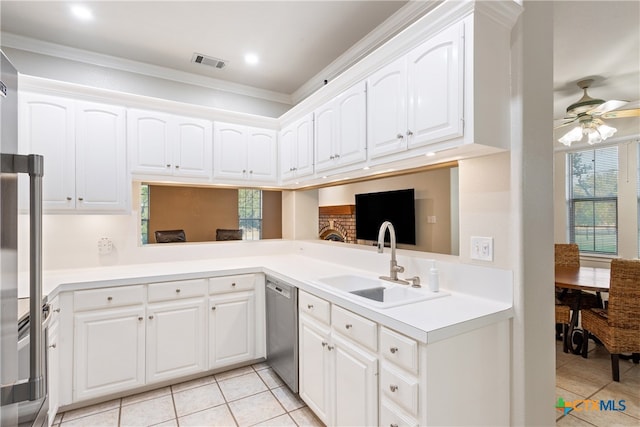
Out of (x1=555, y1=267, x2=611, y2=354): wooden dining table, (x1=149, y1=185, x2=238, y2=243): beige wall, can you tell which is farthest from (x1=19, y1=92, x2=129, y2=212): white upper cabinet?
(x1=555, y1=267, x2=611, y2=354): wooden dining table

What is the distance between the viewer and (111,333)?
232 cm

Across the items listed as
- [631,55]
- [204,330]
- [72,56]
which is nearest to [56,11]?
[72,56]

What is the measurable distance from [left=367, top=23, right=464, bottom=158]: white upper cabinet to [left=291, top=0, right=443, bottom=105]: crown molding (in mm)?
665

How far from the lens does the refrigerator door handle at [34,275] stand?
2.92ft

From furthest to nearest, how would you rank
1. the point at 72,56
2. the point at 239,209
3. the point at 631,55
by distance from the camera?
the point at 239,209 < the point at 631,55 < the point at 72,56

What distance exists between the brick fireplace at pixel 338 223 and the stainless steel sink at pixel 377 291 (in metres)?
1.11

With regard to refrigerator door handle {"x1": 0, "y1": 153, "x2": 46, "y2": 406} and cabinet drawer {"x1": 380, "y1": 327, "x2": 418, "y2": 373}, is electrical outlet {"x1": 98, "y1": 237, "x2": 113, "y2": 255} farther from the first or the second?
cabinet drawer {"x1": 380, "y1": 327, "x2": 418, "y2": 373}

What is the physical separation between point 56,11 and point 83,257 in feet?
6.22

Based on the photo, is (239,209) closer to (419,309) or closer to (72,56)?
(72,56)

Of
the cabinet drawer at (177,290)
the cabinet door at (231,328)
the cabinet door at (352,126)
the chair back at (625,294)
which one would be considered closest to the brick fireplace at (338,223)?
the cabinet door at (352,126)

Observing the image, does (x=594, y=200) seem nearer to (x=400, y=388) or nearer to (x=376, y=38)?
(x=376, y=38)

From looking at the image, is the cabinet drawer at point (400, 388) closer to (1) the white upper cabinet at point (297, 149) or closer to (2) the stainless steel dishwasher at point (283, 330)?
(2) the stainless steel dishwasher at point (283, 330)

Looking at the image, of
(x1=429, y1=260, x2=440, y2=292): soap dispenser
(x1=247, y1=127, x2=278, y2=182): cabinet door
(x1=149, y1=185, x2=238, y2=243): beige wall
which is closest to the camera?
(x1=429, y1=260, x2=440, y2=292): soap dispenser

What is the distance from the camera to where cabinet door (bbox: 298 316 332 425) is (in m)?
1.95
